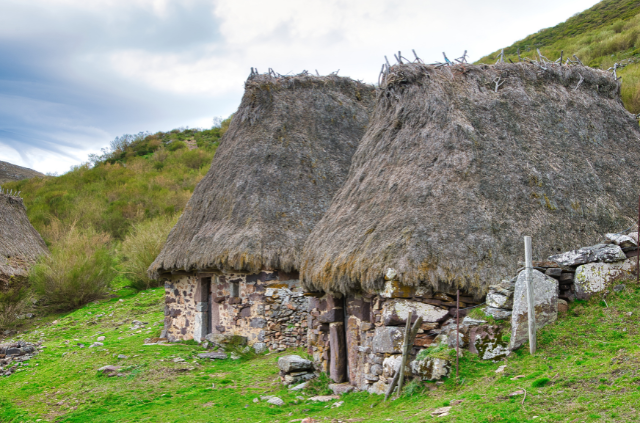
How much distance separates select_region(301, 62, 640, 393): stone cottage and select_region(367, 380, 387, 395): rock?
0.02m

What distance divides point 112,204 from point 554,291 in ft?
84.4

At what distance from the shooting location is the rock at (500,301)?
17.2 feet

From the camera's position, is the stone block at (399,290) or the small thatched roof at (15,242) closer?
the stone block at (399,290)

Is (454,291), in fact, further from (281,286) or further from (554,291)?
(281,286)

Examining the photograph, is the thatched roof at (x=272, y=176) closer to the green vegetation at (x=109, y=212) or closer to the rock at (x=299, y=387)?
the rock at (x=299, y=387)

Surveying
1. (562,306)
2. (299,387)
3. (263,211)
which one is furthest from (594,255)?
(263,211)

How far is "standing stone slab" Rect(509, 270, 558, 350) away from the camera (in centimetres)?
489

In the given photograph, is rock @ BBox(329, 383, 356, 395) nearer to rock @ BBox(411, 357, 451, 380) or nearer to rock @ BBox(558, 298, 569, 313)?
rock @ BBox(411, 357, 451, 380)

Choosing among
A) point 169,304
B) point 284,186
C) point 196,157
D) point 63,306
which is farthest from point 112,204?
point 284,186

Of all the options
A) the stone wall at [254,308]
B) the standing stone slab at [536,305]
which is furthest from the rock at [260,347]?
the standing stone slab at [536,305]

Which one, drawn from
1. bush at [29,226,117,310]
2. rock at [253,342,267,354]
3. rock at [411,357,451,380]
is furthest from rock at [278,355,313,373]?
bush at [29,226,117,310]

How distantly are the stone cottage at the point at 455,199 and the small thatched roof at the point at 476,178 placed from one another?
0.02 meters

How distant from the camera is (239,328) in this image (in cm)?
1019

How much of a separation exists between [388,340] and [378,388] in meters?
0.62
